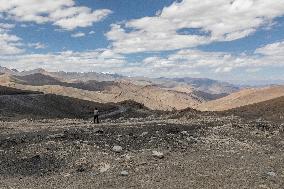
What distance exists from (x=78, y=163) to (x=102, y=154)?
1.85m

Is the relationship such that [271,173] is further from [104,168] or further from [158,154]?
[104,168]

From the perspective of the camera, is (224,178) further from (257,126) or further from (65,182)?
(257,126)

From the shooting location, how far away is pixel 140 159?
27875 mm

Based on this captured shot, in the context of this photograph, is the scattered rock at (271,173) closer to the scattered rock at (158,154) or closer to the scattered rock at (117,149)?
the scattered rock at (158,154)

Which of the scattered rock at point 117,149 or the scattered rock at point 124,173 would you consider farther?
the scattered rock at point 117,149

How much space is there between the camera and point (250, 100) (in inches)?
6437

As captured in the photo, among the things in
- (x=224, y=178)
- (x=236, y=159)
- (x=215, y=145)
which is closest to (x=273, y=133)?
(x=215, y=145)

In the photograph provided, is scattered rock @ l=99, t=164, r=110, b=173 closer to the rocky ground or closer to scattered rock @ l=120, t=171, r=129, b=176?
the rocky ground

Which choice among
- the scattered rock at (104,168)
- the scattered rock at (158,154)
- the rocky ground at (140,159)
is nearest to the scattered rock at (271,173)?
the rocky ground at (140,159)

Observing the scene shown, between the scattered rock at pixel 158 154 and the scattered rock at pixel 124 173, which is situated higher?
the scattered rock at pixel 158 154

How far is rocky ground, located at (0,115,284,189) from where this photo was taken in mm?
24516

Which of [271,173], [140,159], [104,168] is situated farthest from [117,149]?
[271,173]

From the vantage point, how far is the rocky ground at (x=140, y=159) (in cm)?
2452

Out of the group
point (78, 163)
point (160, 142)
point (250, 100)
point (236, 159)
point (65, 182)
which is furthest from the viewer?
point (250, 100)
